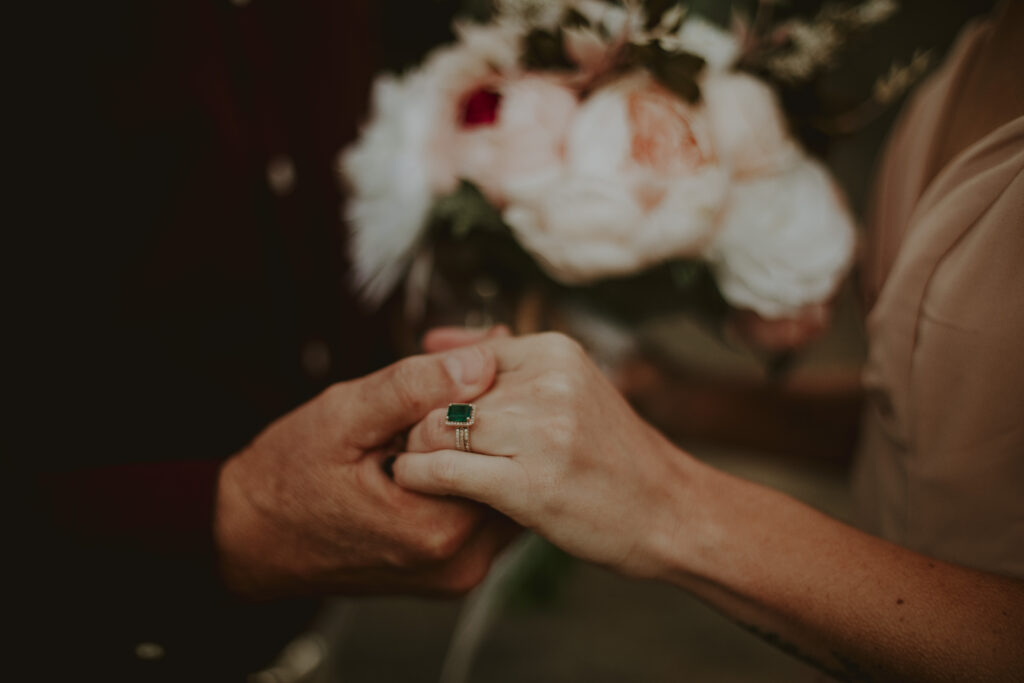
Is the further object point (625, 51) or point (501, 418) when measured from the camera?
point (625, 51)

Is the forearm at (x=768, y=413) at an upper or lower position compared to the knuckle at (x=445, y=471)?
lower

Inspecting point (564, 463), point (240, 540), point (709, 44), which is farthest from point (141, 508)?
point (709, 44)

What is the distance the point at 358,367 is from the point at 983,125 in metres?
0.91

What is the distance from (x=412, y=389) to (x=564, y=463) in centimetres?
15

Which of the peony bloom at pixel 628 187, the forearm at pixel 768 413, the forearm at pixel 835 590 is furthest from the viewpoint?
the forearm at pixel 768 413

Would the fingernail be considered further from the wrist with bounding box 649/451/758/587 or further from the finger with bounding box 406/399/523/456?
the wrist with bounding box 649/451/758/587

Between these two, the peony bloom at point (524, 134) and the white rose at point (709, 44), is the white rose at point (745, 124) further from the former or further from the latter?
the peony bloom at point (524, 134)

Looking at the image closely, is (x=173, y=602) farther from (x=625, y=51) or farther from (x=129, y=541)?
(x=625, y=51)

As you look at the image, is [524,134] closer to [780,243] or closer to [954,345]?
[780,243]

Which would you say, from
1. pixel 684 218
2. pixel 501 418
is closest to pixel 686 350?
pixel 684 218

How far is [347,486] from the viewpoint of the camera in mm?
564

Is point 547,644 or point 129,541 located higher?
point 129,541

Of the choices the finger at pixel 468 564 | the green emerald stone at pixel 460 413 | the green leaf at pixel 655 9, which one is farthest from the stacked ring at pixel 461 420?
the green leaf at pixel 655 9

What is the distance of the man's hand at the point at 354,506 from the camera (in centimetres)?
55
